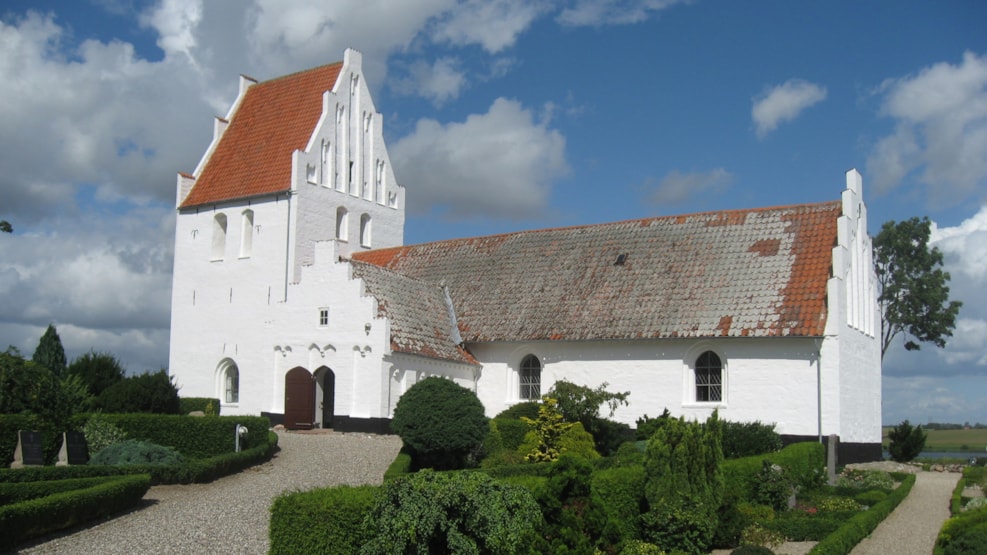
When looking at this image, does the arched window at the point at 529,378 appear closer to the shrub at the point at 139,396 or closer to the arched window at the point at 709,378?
the arched window at the point at 709,378

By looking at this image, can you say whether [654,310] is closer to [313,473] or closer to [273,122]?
[313,473]

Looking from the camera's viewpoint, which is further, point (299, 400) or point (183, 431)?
point (299, 400)

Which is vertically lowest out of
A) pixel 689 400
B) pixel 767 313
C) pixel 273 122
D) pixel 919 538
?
pixel 919 538

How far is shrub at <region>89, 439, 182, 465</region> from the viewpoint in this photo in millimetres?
18312

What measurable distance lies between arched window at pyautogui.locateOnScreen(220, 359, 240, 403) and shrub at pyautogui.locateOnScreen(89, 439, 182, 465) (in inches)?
559

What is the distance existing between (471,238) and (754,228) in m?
10.7

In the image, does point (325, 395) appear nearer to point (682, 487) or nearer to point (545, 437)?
point (545, 437)

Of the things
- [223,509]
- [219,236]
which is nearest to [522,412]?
[223,509]

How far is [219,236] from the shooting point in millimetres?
34875

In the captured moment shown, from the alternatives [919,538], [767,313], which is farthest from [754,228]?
[919,538]

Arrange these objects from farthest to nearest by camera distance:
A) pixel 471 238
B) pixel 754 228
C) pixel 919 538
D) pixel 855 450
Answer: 1. pixel 471 238
2. pixel 754 228
3. pixel 855 450
4. pixel 919 538

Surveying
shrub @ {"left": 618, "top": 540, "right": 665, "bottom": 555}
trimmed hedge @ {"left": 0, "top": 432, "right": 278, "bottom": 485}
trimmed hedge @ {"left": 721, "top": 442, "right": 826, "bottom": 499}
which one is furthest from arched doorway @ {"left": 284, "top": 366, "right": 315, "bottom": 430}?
shrub @ {"left": 618, "top": 540, "right": 665, "bottom": 555}

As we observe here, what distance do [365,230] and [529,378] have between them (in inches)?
406

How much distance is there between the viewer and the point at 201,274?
34625mm
